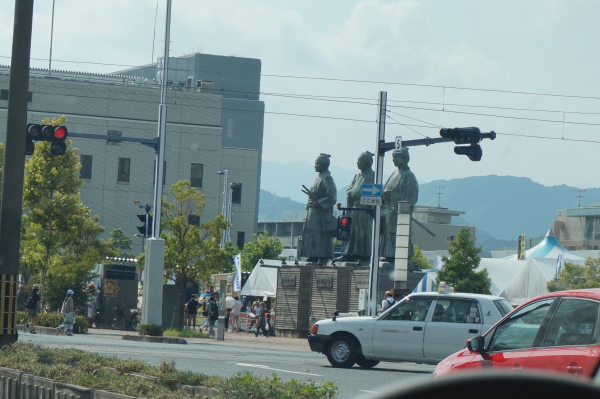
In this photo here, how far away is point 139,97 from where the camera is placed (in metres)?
78.5

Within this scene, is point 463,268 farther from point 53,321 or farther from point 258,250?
Answer: point 258,250

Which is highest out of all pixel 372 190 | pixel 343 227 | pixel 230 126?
A: pixel 230 126

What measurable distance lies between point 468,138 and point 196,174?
6079 centimetres

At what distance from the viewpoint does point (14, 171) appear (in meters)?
13.1

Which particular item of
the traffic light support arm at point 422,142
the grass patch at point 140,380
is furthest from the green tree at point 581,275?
the grass patch at point 140,380

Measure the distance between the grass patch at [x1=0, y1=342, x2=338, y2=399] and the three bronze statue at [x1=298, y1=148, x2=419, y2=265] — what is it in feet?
68.5

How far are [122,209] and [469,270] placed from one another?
37.1 m

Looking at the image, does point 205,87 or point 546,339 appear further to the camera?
point 205,87

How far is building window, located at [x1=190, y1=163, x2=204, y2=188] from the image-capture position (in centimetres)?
8075

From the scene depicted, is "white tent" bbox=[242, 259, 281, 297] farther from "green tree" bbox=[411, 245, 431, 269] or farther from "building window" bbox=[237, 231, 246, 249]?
"building window" bbox=[237, 231, 246, 249]

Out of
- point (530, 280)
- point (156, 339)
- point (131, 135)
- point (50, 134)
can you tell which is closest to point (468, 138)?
point (50, 134)

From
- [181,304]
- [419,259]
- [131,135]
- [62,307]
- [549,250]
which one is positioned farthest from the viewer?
[131,135]

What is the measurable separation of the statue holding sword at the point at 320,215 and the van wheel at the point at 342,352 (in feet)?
56.2

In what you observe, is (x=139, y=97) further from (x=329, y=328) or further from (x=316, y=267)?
(x=329, y=328)
